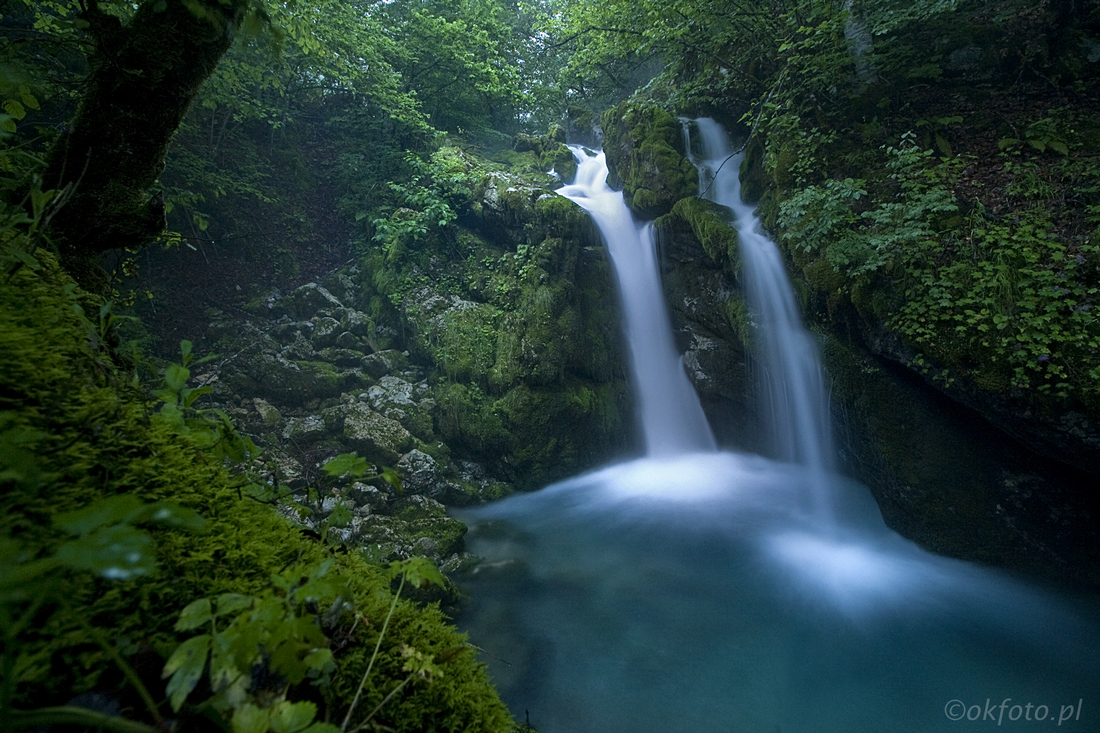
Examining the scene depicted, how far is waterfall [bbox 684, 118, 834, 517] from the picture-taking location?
6.98m

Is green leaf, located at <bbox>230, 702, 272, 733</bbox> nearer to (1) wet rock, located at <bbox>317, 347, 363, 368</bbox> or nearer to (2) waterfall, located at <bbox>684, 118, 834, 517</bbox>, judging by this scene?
(2) waterfall, located at <bbox>684, 118, 834, 517</bbox>

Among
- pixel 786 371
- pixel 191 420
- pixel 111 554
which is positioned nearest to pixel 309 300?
pixel 191 420

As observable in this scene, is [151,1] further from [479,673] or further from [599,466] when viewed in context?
[599,466]

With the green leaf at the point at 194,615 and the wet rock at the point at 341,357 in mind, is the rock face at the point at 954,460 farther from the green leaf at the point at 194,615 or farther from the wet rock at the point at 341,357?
the wet rock at the point at 341,357

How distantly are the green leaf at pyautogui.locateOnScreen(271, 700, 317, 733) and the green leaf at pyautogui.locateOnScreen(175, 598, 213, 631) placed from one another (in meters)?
0.22

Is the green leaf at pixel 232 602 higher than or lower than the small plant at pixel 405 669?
higher

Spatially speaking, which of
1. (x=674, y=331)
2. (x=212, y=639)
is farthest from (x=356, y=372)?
(x=212, y=639)

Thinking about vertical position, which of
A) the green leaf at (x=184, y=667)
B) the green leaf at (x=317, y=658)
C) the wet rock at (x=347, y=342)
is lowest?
the green leaf at (x=317, y=658)

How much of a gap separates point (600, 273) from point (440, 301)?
348 centimetres

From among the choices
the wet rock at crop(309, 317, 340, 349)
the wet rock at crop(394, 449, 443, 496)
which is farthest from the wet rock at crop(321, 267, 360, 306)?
the wet rock at crop(394, 449, 443, 496)

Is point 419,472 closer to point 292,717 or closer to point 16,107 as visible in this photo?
point 16,107

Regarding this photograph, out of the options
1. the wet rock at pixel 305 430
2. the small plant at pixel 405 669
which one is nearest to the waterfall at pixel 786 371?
the small plant at pixel 405 669

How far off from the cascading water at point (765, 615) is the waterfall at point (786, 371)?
36 mm

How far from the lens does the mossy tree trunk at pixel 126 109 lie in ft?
6.81
